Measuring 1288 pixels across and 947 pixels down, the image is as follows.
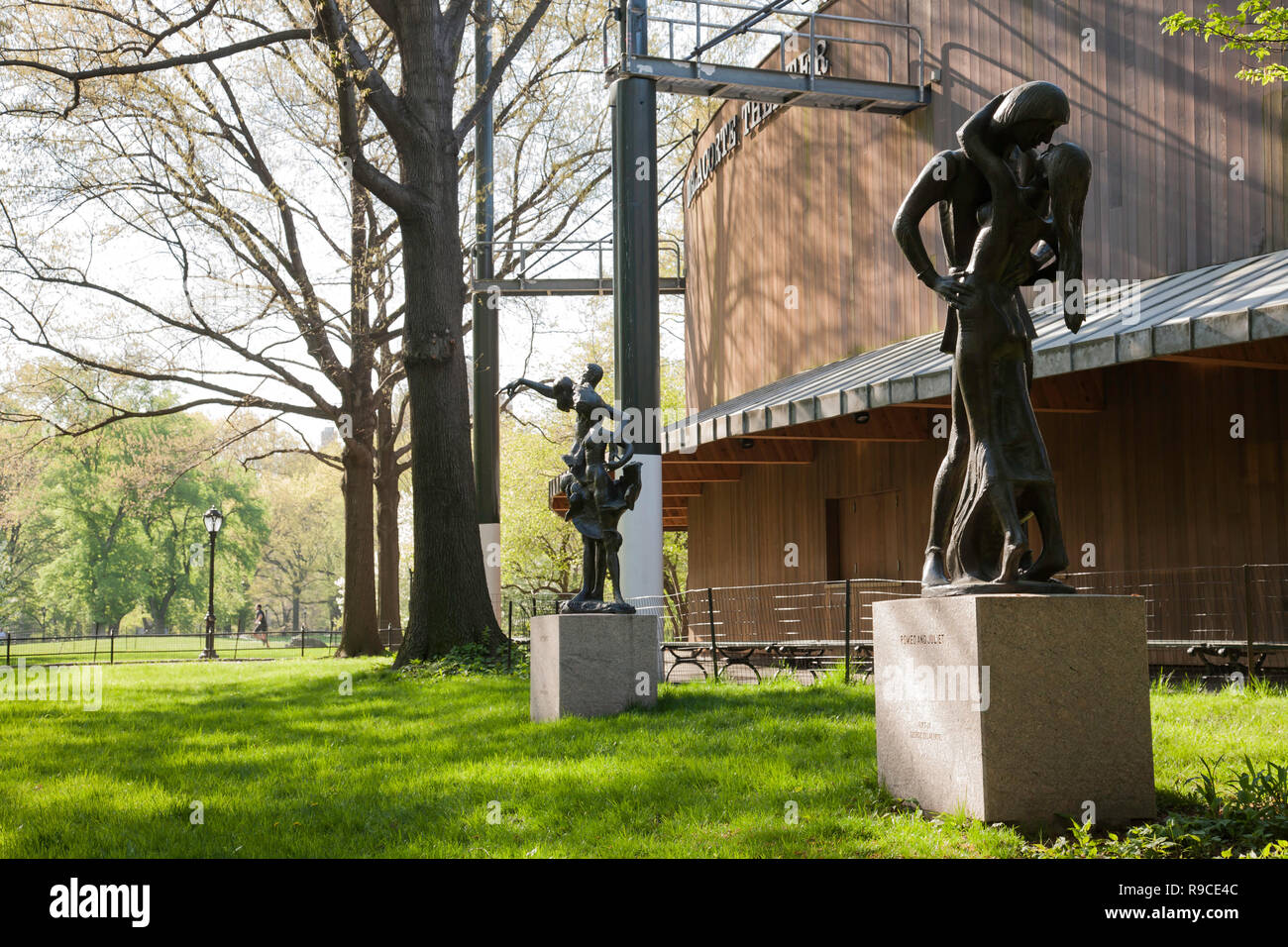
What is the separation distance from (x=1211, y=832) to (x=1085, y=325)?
8.54 metres

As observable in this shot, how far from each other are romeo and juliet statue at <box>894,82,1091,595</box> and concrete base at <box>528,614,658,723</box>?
454 cm

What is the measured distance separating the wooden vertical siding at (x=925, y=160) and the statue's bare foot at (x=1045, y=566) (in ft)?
27.4

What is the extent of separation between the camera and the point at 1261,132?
42.6 ft

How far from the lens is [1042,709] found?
5887 mm

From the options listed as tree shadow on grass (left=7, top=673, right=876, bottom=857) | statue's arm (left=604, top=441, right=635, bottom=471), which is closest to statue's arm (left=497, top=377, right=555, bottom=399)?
statue's arm (left=604, top=441, right=635, bottom=471)

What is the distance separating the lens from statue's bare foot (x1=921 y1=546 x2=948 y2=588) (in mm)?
6852

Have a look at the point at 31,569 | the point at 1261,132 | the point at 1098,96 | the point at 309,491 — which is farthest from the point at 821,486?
the point at 31,569

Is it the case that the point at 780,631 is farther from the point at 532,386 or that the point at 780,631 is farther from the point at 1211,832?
the point at 1211,832

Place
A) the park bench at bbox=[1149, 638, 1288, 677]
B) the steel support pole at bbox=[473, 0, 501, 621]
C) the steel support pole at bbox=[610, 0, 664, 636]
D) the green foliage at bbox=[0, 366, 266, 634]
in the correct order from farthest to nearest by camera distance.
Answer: the green foliage at bbox=[0, 366, 266, 634] → the steel support pole at bbox=[473, 0, 501, 621] → the steel support pole at bbox=[610, 0, 664, 636] → the park bench at bbox=[1149, 638, 1288, 677]

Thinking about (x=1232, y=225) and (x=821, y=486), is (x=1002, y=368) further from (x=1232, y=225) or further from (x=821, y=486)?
(x=821, y=486)

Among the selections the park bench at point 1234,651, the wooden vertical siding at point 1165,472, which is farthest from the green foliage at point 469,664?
the park bench at point 1234,651

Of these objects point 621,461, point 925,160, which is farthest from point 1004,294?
point 925,160

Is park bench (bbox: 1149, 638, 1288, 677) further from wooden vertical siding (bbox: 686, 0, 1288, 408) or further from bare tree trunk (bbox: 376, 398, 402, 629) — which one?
bare tree trunk (bbox: 376, 398, 402, 629)

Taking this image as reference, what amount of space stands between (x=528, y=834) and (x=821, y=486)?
51.9 feet
